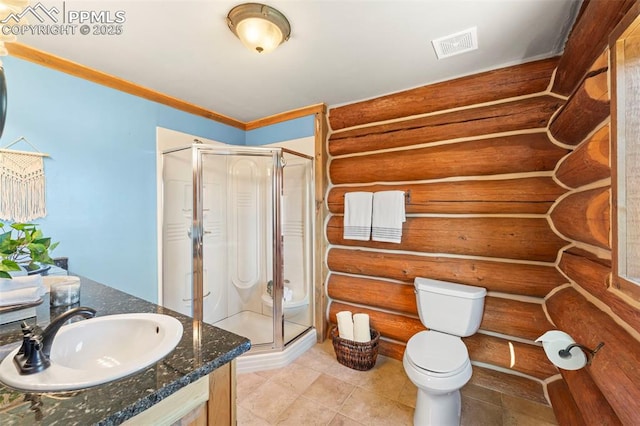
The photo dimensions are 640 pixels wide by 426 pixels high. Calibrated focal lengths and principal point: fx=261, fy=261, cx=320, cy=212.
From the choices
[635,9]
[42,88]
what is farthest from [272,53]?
[635,9]

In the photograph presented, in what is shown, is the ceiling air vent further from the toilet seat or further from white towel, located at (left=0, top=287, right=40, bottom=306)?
white towel, located at (left=0, top=287, right=40, bottom=306)

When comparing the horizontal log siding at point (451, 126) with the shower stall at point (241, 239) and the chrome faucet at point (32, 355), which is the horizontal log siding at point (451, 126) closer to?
the shower stall at point (241, 239)

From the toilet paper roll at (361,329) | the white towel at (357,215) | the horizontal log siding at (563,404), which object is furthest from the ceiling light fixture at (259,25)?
the horizontal log siding at (563,404)

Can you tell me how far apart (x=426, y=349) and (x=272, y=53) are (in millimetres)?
2122

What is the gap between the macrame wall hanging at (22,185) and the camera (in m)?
1.57

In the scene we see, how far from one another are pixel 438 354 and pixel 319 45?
6.62ft

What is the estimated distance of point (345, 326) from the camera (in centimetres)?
224

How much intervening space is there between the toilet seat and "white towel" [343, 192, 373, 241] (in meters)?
0.90

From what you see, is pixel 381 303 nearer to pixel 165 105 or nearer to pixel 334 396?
pixel 334 396

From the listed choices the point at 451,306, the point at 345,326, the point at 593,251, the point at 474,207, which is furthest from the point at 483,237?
the point at 345,326

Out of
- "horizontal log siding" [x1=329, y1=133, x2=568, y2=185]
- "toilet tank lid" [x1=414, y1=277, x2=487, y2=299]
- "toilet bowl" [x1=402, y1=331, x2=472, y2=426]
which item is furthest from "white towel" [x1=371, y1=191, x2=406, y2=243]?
"toilet bowl" [x1=402, y1=331, x2=472, y2=426]

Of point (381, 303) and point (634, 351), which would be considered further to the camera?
point (381, 303)

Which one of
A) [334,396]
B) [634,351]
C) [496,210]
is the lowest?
[334,396]

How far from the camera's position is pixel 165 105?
236 cm
